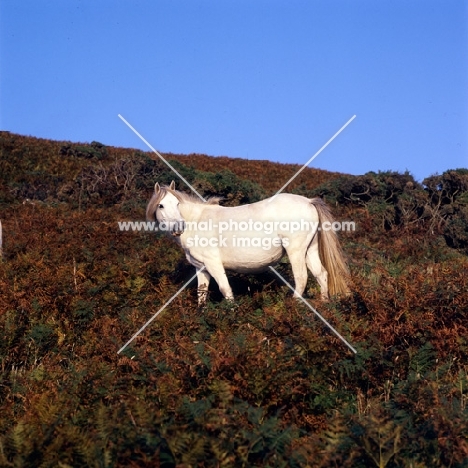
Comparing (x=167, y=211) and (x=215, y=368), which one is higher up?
(x=167, y=211)

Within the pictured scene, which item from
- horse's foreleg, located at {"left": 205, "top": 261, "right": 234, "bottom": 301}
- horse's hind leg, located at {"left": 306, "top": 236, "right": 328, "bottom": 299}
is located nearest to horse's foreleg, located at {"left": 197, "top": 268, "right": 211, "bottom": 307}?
horse's foreleg, located at {"left": 205, "top": 261, "right": 234, "bottom": 301}

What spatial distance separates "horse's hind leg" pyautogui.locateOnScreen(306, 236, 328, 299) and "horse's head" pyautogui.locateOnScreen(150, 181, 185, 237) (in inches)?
68.8

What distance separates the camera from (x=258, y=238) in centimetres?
814

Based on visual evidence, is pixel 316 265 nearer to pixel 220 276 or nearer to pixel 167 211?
pixel 220 276

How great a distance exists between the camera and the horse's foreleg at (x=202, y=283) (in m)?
7.86

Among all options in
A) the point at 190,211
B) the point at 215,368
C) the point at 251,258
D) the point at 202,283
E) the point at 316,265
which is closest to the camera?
the point at 215,368

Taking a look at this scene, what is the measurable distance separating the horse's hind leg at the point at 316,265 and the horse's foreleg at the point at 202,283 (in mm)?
1399

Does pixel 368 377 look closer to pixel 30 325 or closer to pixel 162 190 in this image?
pixel 30 325

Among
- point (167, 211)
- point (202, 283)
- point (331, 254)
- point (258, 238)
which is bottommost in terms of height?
point (202, 283)

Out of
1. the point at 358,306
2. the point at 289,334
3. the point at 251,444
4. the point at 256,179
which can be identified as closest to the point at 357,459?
the point at 251,444

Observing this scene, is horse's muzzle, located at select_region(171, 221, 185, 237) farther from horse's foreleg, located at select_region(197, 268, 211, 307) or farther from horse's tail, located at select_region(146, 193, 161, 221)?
horse's foreleg, located at select_region(197, 268, 211, 307)

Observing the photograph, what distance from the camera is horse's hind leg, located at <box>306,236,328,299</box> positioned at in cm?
834

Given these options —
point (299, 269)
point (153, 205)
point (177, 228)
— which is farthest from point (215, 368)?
point (153, 205)

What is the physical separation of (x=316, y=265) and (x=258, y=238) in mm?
901
